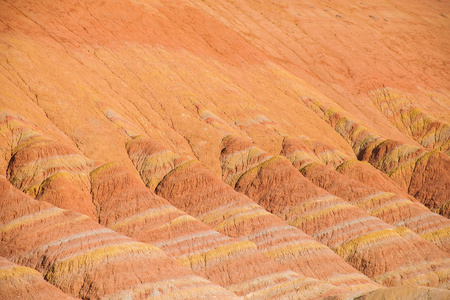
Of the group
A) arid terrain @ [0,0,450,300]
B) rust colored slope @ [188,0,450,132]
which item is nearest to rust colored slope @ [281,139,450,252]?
arid terrain @ [0,0,450,300]

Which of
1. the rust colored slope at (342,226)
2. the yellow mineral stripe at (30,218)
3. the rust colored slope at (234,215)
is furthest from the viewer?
the rust colored slope at (342,226)

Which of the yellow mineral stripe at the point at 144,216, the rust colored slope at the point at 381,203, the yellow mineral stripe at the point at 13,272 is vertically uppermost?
the rust colored slope at the point at 381,203

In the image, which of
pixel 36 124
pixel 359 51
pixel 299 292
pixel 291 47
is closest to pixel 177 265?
pixel 299 292

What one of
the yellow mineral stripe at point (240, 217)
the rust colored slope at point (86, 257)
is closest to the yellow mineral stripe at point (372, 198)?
the yellow mineral stripe at point (240, 217)

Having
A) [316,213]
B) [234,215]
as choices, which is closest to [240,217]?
[234,215]

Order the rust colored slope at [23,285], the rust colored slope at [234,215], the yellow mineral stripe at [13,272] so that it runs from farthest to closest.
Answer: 1. the rust colored slope at [234,215]
2. the yellow mineral stripe at [13,272]
3. the rust colored slope at [23,285]

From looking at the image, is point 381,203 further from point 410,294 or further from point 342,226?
point 410,294

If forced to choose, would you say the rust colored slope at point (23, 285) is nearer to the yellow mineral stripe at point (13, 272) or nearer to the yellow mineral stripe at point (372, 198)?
the yellow mineral stripe at point (13, 272)
